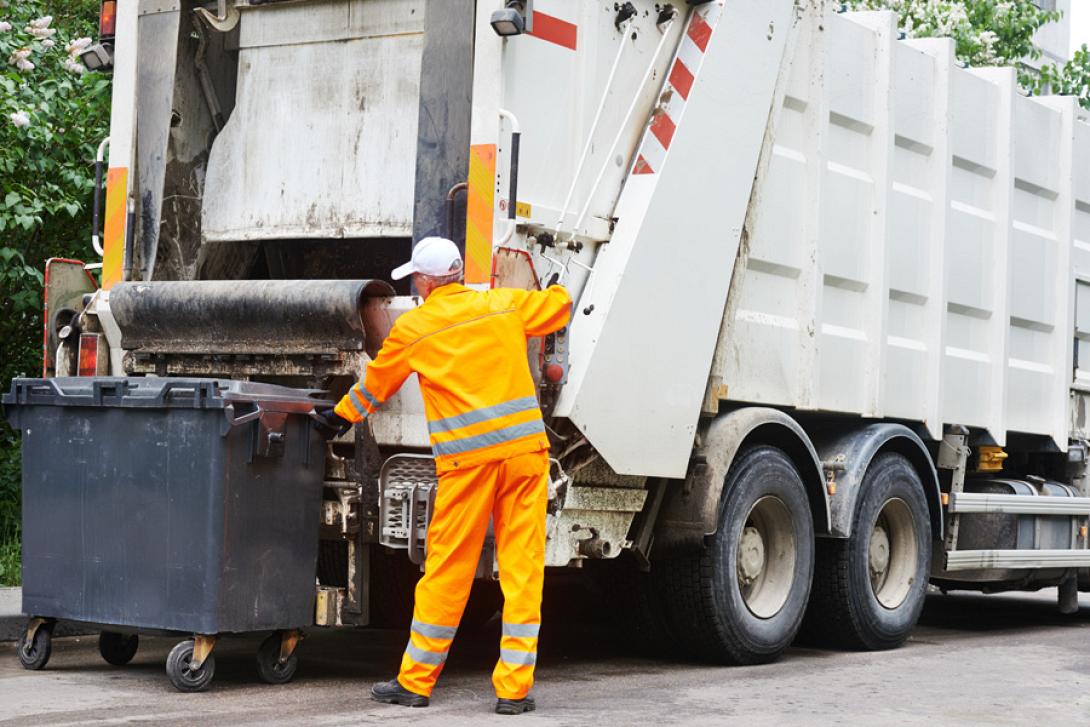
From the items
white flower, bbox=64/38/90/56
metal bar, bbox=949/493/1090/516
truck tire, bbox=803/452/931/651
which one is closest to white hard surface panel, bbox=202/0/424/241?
white flower, bbox=64/38/90/56

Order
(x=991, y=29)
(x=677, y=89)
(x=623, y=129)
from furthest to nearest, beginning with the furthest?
(x=991, y=29) < (x=677, y=89) < (x=623, y=129)

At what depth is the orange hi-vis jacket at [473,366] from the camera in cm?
537

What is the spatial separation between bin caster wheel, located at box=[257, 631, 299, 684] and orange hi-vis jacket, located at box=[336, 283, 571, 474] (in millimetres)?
911

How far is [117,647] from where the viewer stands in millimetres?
6211

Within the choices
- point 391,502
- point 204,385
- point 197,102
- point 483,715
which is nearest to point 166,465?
point 204,385

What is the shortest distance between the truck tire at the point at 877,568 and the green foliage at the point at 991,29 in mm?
7646

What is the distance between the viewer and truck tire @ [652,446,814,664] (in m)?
6.55

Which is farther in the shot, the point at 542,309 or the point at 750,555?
the point at 750,555

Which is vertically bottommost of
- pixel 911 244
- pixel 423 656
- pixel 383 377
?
pixel 423 656

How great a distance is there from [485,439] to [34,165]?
3.86m

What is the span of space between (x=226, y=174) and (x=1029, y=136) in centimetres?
426

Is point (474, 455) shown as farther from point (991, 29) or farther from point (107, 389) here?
point (991, 29)

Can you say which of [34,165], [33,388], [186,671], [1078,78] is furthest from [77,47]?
[1078,78]

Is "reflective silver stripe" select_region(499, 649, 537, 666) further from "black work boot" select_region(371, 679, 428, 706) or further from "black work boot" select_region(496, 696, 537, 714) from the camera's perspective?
"black work boot" select_region(371, 679, 428, 706)
